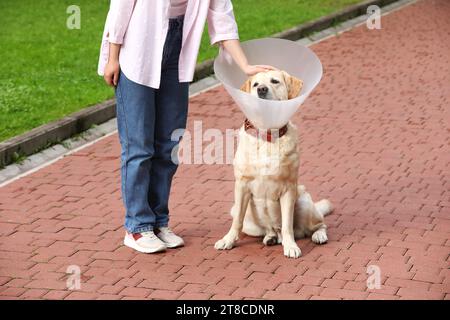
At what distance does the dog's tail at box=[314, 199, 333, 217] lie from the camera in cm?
744

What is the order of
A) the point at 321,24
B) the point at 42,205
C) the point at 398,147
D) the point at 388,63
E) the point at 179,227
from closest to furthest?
the point at 179,227 < the point at 42,205 < the point at 398,147 < the point at 388,63 < the point at 321,24

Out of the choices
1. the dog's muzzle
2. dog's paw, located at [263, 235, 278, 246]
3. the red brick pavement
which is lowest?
the red brick pavement

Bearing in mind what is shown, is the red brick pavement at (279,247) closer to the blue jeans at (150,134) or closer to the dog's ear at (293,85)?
the blue jeans at (150,134)

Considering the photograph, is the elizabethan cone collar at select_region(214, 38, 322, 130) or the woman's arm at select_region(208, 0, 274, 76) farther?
the woman's arm at select_region(208, 0, 274, 76)

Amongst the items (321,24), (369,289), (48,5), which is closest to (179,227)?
(369,289)

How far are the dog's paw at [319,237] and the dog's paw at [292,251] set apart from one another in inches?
10.0

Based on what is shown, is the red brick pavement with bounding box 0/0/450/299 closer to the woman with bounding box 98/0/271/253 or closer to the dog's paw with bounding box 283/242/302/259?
the dog's paw with bounding box 283/242/302/259

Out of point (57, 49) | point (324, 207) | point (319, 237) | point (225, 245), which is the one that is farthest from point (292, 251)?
point (57, 49)

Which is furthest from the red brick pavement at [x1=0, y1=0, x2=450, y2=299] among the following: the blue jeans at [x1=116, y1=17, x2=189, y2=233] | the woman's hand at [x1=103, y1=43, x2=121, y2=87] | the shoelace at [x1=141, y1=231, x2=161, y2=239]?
the woman's hand at [x1=103, y1=43, x2=121, y2=87]

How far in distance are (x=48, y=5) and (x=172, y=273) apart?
10638 millimetres

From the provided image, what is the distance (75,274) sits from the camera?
20.9ft

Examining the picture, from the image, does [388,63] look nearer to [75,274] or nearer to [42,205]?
[42,205]

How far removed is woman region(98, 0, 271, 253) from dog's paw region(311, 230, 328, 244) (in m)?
0.87

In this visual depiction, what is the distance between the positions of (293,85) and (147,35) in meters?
0.94
